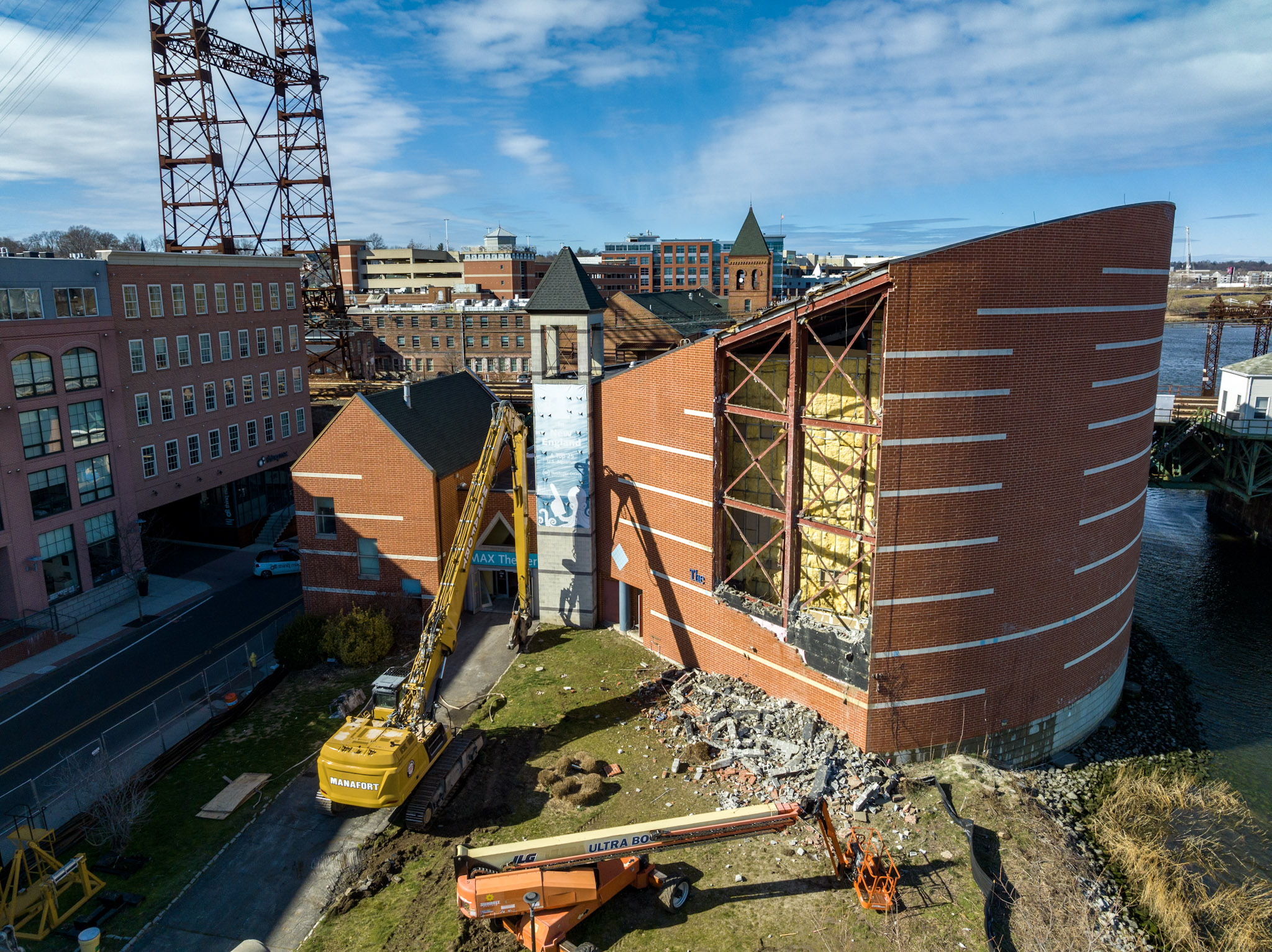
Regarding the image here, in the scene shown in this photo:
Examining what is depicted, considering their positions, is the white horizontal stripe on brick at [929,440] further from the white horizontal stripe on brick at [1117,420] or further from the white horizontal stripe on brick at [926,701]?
the white horizontal stripe on brick at [926,701]

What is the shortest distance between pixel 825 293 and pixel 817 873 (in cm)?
1501

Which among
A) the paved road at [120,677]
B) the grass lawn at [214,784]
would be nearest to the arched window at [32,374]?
the paved road at [120,677]

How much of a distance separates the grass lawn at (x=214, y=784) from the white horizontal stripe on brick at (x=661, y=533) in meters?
11.1

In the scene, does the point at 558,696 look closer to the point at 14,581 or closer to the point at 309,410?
the point at 14,581

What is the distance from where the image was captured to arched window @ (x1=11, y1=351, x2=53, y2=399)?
1400 inches

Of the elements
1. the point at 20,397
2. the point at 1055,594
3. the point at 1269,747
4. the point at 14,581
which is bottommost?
the point at 1269,747

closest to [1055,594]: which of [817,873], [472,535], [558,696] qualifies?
[817,873]

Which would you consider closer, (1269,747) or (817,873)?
(817,873)

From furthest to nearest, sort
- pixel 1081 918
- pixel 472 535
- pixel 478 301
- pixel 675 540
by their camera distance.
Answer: pixel 478 301 → pixel 675 540 → pixel 472 535 → pixel 1081 918

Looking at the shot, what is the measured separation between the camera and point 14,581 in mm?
35312

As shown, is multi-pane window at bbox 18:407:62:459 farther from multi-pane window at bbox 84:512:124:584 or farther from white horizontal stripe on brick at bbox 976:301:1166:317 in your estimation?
white horizontal stripe on brick at bbox 976:301:1166:317

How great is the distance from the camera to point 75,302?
3884 centimetres

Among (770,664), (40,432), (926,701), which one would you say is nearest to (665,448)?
(770,664)

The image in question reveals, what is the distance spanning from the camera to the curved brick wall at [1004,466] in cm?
2184
